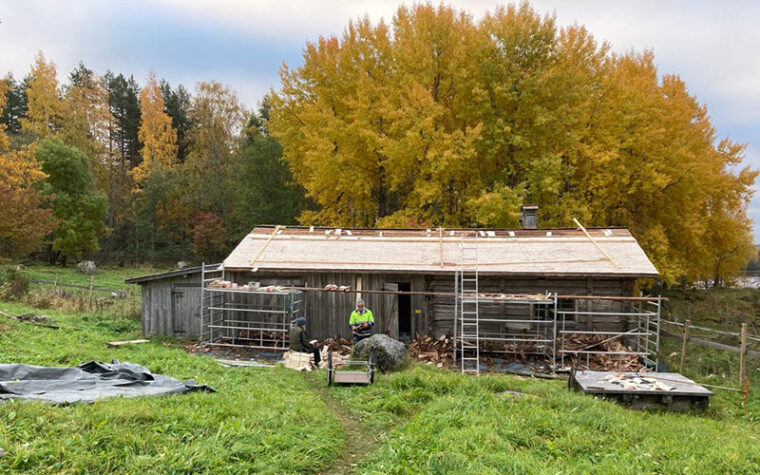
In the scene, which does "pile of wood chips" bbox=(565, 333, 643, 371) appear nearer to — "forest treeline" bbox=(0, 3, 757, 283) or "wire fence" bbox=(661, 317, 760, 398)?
"wire fence" bbox=(661, 317, 760, 398)

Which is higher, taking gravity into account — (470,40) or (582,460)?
(470,40)

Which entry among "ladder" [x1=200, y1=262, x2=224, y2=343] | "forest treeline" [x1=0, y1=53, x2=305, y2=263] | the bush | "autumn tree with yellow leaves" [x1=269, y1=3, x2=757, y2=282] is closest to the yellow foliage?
"forest treeline" [x1=0, y1=53, x2=305, y2=263]

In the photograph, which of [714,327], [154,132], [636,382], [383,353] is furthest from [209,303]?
[154,132]

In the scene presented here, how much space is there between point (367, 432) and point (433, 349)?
8.91m

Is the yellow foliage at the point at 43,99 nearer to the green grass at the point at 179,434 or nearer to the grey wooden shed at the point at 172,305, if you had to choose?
the grey wooden shed at the point at 172,305

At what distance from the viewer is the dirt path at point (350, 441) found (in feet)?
24.3

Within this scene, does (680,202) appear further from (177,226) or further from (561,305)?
(177,226)

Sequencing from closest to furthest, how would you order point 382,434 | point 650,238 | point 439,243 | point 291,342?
point 382,434 → point 291,342 → point 439,243 → point 650,238

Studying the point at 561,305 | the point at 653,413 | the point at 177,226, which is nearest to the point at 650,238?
the point at 561,305

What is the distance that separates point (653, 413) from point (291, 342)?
10.2 meters

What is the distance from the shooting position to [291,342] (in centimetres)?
1516

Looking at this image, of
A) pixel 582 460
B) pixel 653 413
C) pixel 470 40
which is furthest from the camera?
pixel 470 40

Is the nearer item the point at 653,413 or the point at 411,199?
the point at 653,413

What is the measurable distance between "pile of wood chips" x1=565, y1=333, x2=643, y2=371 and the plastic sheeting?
509 inches
